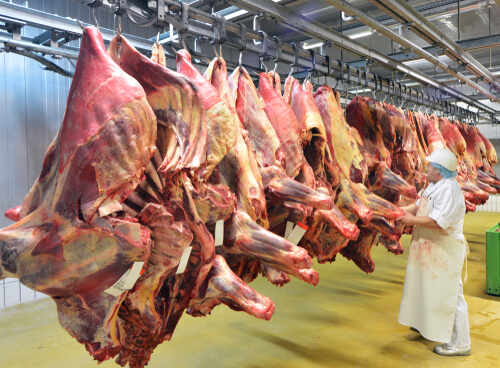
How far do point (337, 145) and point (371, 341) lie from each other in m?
1.88

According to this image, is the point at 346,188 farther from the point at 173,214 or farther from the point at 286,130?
the point at 173,214

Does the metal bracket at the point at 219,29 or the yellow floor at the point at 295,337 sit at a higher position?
the metal bracket at the point at 219,29

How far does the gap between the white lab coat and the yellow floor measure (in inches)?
11.7

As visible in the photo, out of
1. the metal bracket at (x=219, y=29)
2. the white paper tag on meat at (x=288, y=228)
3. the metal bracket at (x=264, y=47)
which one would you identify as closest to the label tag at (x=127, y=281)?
the white paper tag on meat at (x=288, y=228)

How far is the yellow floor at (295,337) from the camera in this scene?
3.37 meters

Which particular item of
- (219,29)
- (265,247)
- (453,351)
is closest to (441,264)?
(453,351)

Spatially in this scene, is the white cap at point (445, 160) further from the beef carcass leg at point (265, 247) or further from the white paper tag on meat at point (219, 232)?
the white paper tag on meat at point (219, 232)

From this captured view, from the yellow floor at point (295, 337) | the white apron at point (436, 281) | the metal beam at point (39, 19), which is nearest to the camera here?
the metal beam at point (39, 19)

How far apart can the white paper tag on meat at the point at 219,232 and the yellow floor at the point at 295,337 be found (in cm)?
182

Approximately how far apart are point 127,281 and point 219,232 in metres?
0.50

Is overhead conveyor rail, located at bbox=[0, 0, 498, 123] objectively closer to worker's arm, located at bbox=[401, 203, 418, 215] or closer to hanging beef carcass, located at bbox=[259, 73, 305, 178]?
hanging beef carcass, located at bbox=[259, 73, 305, 178]

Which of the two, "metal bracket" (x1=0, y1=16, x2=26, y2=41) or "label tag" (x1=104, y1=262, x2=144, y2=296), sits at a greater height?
"metal bracket" (x1=0, y1=16, x2=26, y2=41)

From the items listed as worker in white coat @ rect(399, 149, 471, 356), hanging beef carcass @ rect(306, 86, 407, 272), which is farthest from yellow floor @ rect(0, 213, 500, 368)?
hanging beef carcass @ rect(306, 86, 407, 272)

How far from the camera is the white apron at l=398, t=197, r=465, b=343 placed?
3492 mm
